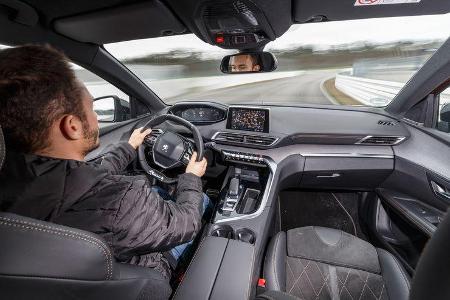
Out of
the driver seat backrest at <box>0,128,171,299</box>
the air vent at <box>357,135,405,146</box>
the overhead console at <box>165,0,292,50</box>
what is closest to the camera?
the driver seat backrest at <box>0,128,171,299</box>

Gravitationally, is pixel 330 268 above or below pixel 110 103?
below

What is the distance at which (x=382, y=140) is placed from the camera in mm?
2643

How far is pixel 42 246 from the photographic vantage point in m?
0.79

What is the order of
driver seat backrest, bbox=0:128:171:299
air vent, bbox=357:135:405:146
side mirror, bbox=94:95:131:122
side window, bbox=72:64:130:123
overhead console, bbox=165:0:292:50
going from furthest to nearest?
1. side mirror, bbox=94:95:131:122
2. side window, bbox=72:64:130:123
3. air vent, bbox=357:135:405:146
4. overhead console, bbox=165:0:292:50
5. driver seat backrest, bbox=0:128:171:299

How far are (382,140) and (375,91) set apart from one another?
878 millimetres

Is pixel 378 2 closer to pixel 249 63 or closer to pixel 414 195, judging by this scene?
pixel 249 63

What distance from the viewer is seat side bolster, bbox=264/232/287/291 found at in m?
1.87

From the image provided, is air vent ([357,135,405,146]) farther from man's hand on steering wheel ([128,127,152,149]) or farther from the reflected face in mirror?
man's hand on steering wheel ([128,127,152,149])

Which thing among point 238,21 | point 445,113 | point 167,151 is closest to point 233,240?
point 167,151

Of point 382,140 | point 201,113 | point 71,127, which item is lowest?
point 382,140

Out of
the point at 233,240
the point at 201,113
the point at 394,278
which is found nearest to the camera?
the point at 233,240

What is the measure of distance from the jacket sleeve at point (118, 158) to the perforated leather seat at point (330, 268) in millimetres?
1151

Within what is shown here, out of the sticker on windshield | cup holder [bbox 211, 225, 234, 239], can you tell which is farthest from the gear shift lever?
the sticker on windshield

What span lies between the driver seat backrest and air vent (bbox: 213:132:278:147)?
6.49 ft
